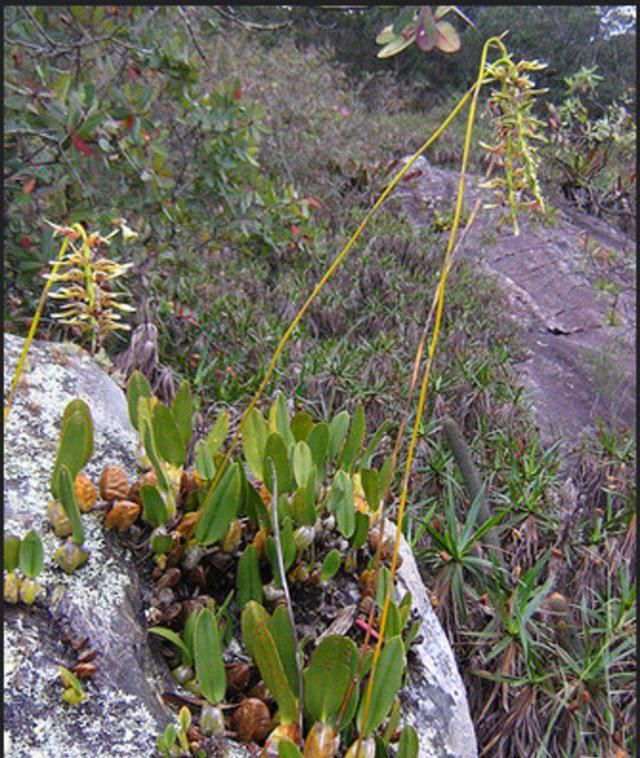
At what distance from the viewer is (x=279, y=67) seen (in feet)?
25.8

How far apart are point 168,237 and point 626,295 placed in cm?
470

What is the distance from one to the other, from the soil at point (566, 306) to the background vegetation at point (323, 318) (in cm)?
38

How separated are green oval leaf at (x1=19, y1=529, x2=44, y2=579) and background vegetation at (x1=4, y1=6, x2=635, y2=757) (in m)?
1.03

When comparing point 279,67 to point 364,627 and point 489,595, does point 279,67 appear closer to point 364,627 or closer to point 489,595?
point 489,595

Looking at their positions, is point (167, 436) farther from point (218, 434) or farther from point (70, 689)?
point (70, 689)

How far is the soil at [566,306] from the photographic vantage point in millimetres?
4508

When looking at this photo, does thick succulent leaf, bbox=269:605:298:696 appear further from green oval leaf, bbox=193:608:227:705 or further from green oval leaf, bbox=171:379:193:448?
green oval leaf, bbox=171:379:193:448

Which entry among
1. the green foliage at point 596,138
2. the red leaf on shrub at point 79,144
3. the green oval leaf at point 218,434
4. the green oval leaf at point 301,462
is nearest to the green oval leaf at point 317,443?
the green oval leaf at point 301,462

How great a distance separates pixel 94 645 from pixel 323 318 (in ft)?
11.5

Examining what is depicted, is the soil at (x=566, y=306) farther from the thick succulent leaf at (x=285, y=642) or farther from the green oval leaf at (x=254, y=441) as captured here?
the thick succulent leaf at (x=285, y=642)

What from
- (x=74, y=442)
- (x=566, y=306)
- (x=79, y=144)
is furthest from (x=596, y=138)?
(x=74, y=442)

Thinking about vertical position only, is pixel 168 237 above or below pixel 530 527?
→ above

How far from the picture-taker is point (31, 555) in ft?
3.27

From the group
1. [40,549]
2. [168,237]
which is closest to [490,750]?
[40,549]
